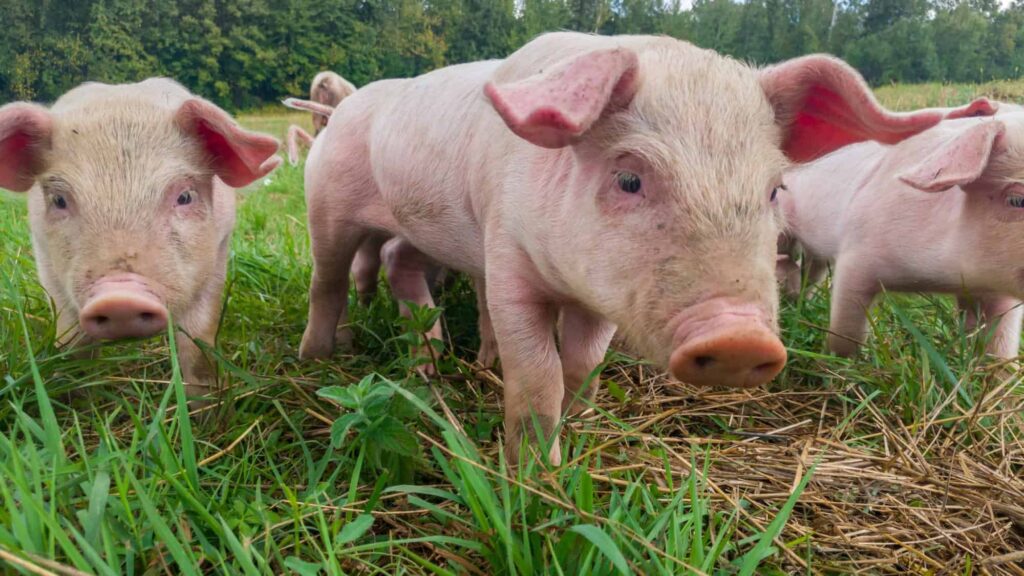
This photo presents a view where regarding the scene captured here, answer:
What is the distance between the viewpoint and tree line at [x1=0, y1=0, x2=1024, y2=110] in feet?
18.7

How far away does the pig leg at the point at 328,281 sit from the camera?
2.86 meters

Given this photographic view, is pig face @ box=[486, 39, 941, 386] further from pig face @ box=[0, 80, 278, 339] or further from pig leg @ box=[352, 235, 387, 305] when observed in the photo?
pig leg @ box=[352, 235, 387, 305]

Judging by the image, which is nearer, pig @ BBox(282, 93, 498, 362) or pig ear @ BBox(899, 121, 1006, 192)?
pig ear @ BBox(899, 121, 1006, 192)

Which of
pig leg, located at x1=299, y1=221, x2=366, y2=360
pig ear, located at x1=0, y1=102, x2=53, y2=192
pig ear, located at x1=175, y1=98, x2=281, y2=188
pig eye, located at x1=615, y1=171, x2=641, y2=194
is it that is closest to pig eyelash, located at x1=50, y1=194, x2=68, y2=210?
pig ear, located at x1=0, y1=102, x2=53, y2=192

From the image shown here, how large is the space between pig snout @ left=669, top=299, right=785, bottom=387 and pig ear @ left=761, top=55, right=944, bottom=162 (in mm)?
655

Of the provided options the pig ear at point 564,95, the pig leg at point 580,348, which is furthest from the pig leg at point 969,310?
the pig ear at point 564,95

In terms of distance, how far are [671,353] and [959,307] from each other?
2329mm

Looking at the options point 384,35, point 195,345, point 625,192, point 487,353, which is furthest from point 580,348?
point 384,35

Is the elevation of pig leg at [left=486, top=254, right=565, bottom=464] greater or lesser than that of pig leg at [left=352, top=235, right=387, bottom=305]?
greater

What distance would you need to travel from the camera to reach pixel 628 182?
1.57 metres

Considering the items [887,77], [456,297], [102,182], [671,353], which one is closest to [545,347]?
[671,353]

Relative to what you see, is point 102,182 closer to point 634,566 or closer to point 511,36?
point 634,566

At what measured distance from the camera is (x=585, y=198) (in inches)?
64.6

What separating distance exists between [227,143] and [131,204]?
45 centimetres
